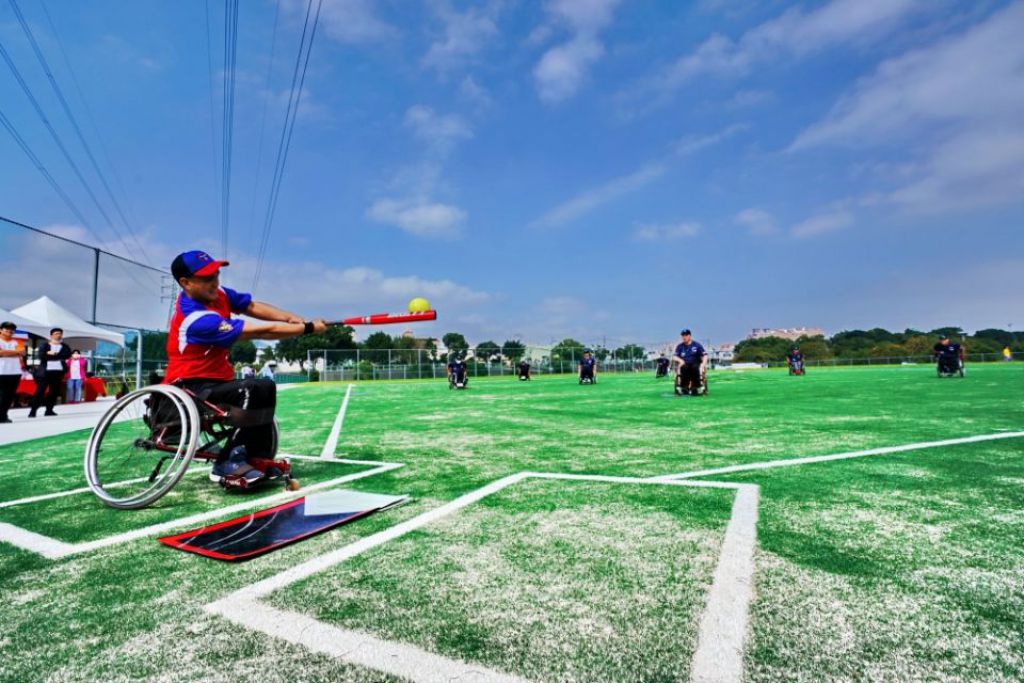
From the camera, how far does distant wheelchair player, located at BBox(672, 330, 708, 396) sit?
13.6 meters

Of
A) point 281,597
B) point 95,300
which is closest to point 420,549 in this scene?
point 281,597

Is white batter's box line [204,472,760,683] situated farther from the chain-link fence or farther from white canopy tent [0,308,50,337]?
the chain-link fence

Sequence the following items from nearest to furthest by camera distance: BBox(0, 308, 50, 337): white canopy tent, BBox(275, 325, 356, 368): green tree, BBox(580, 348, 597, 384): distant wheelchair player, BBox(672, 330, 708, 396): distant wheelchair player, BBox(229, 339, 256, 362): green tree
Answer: BBox(672, 330, 708, 396): distant wheelchair player < BBox(0, 308, 50, 337): white canopy tent < BBox(580, 348, 597, 384): distant wheelchair player < BBox(229, 339, 256, 362): green tree < BBox(275, 325, 356, 368): green tree

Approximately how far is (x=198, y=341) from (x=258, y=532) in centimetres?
153

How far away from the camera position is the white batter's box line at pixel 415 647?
4.88ft

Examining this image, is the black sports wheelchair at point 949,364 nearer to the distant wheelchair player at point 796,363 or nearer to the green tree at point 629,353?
the distant wheelchair player at point 796,363

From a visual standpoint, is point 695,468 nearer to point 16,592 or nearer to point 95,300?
point 16,592

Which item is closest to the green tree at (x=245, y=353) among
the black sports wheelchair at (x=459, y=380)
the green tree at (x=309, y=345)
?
the green tree at (x=309, y=345)

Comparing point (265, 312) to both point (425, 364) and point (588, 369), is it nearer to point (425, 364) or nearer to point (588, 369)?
point (588, 369)

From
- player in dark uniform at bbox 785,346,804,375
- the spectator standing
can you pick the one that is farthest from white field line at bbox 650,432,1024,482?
player in dark uniform at bbox 785,346,804,375

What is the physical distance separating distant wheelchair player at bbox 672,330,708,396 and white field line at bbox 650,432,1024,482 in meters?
7.91

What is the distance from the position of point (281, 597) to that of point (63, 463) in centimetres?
518

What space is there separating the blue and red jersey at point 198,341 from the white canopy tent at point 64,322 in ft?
58.0

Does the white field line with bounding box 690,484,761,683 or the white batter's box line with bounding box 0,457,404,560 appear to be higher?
the white field line with bounding box 690,484,761,683
